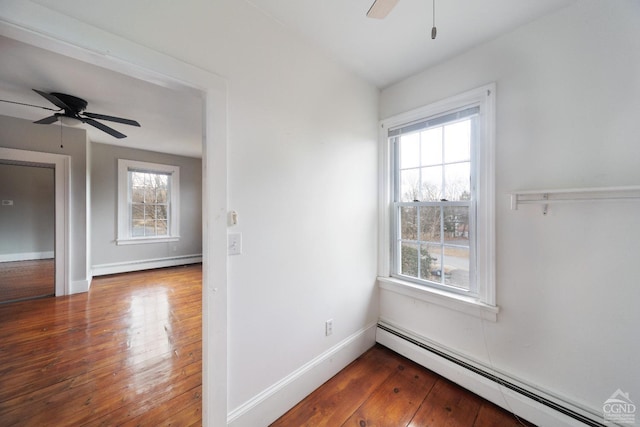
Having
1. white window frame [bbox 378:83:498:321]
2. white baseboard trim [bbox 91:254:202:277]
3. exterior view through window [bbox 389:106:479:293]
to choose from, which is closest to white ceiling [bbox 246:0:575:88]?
white window frame [bbox 378:83:498:321]

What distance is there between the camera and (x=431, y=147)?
6.41 ft

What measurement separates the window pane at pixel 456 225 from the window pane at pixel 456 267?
72 mm

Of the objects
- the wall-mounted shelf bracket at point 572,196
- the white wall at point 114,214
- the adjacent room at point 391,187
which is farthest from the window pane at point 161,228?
the wall-mounted shelf bracket at point 572,196

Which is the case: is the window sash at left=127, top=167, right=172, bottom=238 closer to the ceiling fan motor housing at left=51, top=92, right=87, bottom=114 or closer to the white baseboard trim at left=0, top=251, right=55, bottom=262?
the ceiling fan motor housing at left=51, top=92, right=87, bottom=114

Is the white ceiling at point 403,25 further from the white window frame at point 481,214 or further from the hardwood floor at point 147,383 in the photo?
the hardwood floor at point 147,383

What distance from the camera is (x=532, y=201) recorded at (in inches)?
54.9

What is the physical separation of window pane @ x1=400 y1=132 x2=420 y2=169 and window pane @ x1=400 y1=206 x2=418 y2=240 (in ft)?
1.35

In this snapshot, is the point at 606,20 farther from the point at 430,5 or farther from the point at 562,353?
the point at 562,353

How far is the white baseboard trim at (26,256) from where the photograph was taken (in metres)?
5.19

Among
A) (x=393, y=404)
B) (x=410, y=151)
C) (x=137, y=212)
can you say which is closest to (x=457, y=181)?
(x=410, y=151)

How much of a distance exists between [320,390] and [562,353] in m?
1.56

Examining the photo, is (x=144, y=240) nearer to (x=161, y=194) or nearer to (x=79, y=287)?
(x=161, y=194)

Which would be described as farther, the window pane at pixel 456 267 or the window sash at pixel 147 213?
the window sash at pixel 147 213

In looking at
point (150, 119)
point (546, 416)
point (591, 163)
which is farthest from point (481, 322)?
point (150, 119)
